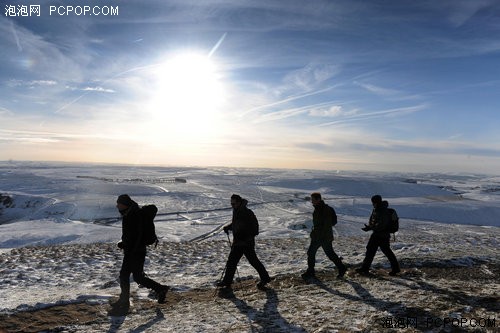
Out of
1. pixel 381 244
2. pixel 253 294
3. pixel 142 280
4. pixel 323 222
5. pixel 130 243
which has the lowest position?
pixel 253 294

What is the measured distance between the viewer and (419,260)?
1052cm

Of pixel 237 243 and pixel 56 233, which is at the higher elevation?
pixel 237 243

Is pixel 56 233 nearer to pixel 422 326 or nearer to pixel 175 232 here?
pixel 175 232

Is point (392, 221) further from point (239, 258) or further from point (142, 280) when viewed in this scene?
point (142, 280)

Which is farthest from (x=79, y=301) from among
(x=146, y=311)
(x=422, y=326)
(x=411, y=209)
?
(x=411, y=209)

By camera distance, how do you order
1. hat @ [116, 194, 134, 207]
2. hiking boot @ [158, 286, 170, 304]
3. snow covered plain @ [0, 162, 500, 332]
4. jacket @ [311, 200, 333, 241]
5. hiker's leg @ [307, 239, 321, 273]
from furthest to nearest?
hiker's leg @ [307, 239, 321, 273], jacket @ [311, 200, 333, 241], hiking boot @ [158, 286, 170, 304], hat @ [116, 194, 134, 207], snow covered plain @ [0, 162, 500, 332]

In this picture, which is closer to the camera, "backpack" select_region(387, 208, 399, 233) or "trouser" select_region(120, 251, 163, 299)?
"trouser" select_region(120, 251, 163, 299)

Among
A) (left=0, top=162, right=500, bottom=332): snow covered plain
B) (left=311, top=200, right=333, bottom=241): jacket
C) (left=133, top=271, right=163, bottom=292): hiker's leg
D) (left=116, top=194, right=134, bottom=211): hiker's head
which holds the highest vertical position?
(left=116, top=194, right=134, bottom=211): hiker's head

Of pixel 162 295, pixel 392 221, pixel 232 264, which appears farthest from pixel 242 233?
pixel 392 221

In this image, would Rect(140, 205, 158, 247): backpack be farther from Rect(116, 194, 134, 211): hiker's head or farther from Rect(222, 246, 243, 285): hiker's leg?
Rect(222, 246, 243, 285): hiker's leg

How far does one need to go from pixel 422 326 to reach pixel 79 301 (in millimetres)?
6141

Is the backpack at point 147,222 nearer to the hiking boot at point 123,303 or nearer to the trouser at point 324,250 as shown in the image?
the hiking boot at point 123,303

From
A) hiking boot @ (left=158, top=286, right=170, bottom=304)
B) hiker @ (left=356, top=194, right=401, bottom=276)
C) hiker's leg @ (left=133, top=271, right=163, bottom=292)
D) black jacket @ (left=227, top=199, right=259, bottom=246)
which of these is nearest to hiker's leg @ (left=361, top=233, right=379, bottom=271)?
hiker @ (left=356, top=194, right=401, bottom=276)

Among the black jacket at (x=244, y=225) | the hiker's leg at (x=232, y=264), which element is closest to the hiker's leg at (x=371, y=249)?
the black jacket at (x=244, y=225)
